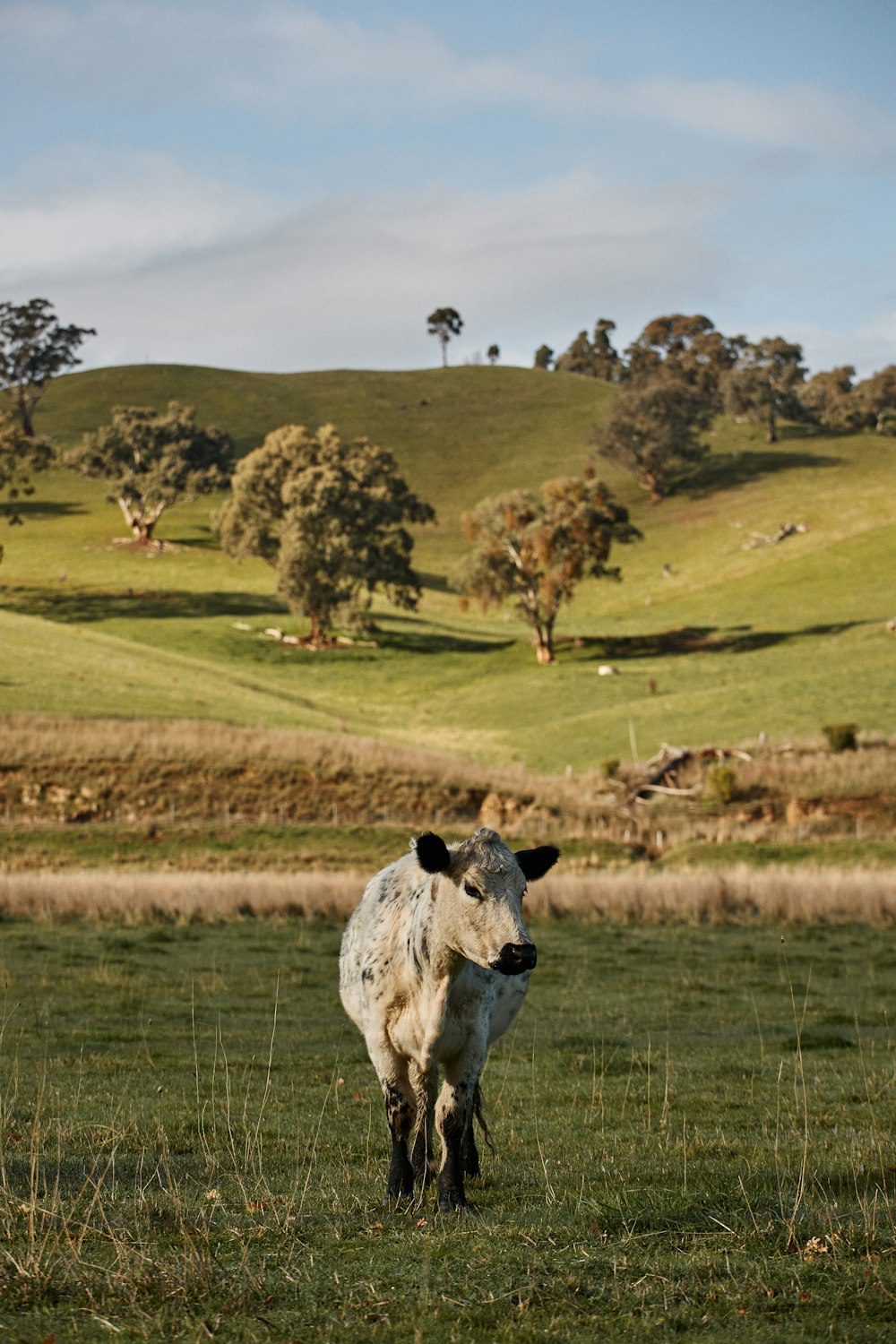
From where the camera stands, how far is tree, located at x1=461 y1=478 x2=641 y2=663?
90.6 meters

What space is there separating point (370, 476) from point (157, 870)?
62.4 meters

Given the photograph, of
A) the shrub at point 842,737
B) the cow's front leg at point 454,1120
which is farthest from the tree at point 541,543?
the cow's front leg at point 454,1120

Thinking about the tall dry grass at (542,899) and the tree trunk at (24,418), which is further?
the tree trunk at (24,418)

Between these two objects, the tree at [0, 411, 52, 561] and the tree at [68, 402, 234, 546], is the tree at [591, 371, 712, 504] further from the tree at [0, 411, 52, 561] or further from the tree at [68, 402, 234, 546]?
the tree at [0, 411, 52, 561]

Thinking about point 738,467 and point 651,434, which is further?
point 738,467

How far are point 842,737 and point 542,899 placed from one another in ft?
82.8

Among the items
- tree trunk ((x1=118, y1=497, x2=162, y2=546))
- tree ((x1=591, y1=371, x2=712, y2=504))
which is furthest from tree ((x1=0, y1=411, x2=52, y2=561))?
tree ((x1=591, y1=371, x2=712, y2=504))

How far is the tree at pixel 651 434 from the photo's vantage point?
15538 cm

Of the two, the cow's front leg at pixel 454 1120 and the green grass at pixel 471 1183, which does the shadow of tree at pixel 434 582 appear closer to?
the green grass at pixel 471 1183

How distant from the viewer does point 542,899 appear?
3369cm

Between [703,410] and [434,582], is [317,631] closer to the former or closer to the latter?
[434,582]

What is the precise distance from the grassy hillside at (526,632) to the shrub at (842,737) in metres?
6.40

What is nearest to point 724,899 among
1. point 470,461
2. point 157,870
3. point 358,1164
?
point 157,870

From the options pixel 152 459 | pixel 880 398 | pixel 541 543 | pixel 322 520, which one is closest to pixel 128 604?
pixel 322 520
